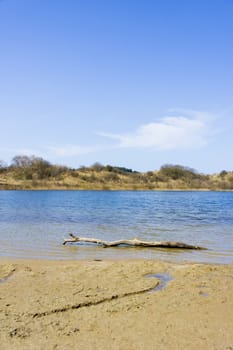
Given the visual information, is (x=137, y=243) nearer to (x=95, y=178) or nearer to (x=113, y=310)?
(x=113, y=310)

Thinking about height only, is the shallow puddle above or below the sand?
below

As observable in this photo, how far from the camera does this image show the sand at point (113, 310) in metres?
4.77

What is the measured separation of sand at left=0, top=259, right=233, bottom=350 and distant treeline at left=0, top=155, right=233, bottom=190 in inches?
3498

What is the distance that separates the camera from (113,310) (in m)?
5.93

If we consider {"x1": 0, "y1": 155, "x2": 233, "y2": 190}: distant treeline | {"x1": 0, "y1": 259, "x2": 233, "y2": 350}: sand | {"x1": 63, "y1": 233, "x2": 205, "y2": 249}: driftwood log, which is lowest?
{"x1": 63, "y1": 233, "x2": 205, "y2": 249}: driftwood log

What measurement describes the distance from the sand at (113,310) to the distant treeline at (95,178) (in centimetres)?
8885

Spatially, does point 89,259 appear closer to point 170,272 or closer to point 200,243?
point 170,272

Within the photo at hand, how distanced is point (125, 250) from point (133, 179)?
10009cm

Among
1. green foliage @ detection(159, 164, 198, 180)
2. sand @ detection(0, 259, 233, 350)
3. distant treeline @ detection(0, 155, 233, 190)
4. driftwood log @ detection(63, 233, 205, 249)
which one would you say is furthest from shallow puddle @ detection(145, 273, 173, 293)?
green foliage @ detection(159, 164, 198, 180)

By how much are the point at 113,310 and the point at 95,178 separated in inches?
3945

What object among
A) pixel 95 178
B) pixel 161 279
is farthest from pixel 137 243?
pixel 95 178

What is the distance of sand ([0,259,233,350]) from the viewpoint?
15.7 ft

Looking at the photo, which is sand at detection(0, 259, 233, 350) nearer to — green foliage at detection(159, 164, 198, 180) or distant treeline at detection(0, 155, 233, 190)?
distant treeline at detection(0, 155, 233, 190)

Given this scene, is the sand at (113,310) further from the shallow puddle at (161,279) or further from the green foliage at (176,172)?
the green foliage at (176,172)
